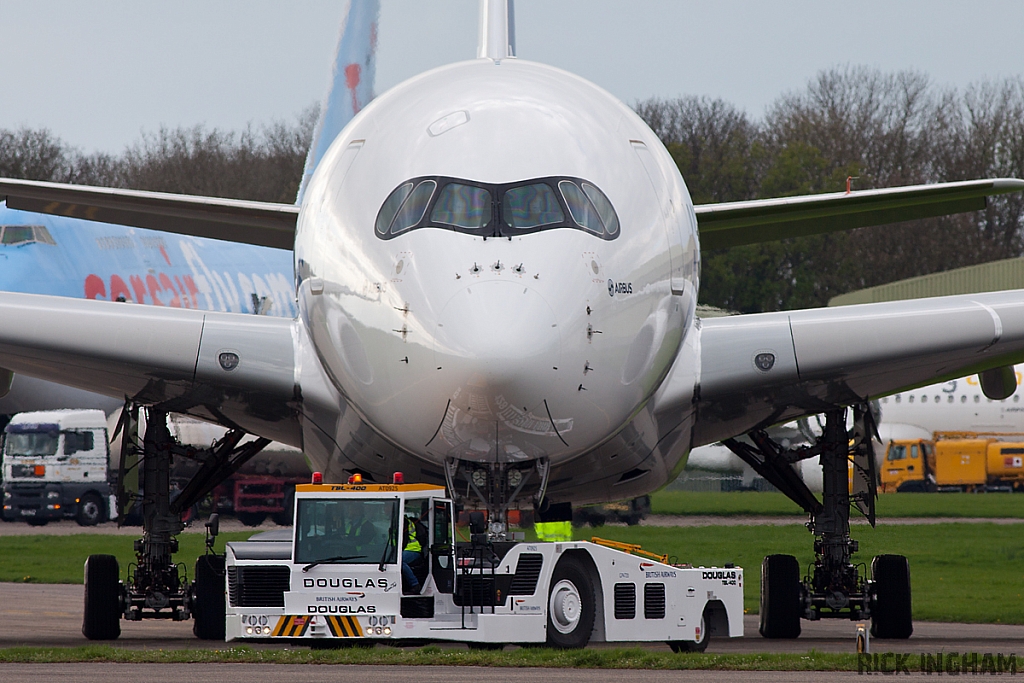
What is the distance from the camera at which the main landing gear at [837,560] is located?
14055 mm

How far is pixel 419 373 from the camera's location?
32.2 feet

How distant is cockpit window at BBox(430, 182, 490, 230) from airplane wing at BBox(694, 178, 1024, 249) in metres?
3.97

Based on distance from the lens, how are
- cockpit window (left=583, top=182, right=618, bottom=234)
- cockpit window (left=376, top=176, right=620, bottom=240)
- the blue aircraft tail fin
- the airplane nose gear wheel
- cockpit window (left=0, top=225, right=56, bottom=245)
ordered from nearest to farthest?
cockpit window (left=376, top=176, right=620, bottom=240), cockpit window (left=583, top=182, right=618, bottom=234), the airplane nose gear wheel, cockpit window (left=0, top=225, right=56, bottom=245), the blue aircraft tail fin

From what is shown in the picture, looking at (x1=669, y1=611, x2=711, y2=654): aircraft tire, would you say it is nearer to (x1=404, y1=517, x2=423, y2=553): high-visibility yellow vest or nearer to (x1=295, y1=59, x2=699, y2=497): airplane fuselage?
(x1=295, y1=59, x2=699, y2=497): airplane fuselage

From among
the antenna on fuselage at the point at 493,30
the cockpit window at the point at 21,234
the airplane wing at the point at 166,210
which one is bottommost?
the airplane wing at the point at 166,210

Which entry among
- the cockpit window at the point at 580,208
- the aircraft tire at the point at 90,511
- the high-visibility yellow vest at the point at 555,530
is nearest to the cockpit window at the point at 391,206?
the cockpit window at the point at 580,208

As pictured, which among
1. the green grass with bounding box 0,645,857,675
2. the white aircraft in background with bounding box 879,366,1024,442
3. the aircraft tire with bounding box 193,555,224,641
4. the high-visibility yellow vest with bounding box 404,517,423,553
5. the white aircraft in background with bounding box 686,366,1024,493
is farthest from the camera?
the white aircraft in background with bounding box 879,366,1024,442

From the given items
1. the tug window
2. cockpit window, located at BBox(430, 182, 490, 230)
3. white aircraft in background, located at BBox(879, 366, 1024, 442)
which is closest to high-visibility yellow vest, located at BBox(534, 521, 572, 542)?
the tug window

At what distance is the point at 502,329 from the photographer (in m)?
9.32

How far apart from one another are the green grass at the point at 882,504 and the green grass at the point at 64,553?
13778 mm

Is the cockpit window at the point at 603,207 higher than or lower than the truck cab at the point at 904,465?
lower

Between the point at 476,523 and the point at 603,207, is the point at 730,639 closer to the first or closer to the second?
the point at 476,523

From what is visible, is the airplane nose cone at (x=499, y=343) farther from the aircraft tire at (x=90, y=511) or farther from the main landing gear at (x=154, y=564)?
the aircraft tire at (x=90, y=511)

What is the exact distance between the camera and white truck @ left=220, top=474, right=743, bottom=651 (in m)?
10.6
